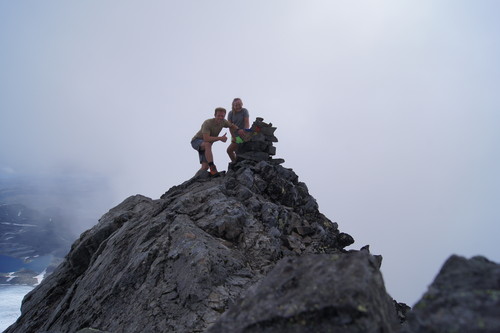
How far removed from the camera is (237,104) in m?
19.0

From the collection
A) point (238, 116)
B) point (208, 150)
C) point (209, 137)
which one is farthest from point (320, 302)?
point (238, 116)

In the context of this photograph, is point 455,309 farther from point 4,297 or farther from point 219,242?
point 4,297

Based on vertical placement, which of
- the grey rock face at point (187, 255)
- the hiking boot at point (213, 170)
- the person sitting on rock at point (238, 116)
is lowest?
the grey rock face at point (187, 255)

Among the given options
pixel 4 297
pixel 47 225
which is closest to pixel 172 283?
pixel 4 297

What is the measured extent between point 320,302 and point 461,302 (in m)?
1.62

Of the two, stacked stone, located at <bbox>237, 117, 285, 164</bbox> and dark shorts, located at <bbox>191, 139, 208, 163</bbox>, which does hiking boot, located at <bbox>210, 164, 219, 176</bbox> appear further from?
stacked stone, located at <bbox>237, 117, 285, 164</bbox>

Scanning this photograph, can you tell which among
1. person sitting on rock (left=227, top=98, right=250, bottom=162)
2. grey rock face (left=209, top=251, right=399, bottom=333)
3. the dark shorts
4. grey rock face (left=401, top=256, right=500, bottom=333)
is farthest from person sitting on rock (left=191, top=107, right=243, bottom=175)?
grey rock face (left=401, top=256, right=500, bottom=333)

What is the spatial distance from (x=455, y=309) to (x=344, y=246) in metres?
12.3

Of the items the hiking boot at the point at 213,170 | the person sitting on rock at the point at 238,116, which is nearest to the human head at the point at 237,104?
the person sitting on rock at the point at 238,116

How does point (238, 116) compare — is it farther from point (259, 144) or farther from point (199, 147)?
point (199, 147)

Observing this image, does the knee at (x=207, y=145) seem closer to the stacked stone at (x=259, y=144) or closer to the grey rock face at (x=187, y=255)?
the grey rock face at (x=187, y=255)

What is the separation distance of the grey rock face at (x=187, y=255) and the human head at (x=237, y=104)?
389 centimetres

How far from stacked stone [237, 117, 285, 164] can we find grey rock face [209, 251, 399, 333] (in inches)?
591

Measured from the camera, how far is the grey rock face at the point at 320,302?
12.2ft
